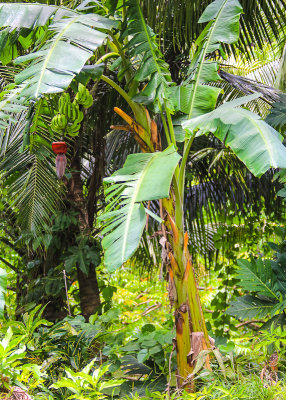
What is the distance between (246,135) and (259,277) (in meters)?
1.19

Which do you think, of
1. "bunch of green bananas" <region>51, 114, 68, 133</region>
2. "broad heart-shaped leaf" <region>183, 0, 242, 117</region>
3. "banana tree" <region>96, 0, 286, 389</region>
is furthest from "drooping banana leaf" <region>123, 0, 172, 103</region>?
"bunch of green bananas" <region>51, 114, 68, 133</region>

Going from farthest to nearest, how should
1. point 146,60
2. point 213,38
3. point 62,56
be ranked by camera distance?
point 213,38
point 146,60
point 62,56

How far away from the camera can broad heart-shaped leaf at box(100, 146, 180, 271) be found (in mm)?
1954

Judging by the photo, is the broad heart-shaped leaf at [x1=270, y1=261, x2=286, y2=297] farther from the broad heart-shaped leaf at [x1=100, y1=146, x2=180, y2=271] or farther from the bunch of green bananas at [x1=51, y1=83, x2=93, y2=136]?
the bunch of green bananas at [x1=51, y1=83, x2=93, y2=136]

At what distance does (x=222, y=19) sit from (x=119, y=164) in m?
1.90

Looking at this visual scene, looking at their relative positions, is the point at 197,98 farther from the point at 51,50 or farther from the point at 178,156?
the point at 51,50

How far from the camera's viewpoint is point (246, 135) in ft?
7.43

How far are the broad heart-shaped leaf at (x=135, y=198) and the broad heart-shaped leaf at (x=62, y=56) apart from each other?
0.49 m

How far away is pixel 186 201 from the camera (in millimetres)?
4961

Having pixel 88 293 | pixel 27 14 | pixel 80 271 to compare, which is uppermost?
pixel 27 14

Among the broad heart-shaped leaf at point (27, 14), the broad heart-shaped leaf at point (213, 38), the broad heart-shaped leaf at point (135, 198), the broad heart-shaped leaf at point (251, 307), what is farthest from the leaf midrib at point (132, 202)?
the broad heart-shaped leaf at point (251, 307)

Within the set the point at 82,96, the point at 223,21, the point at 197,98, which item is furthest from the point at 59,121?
the point at 223,21

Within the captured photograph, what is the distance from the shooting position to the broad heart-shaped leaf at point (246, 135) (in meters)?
2.10

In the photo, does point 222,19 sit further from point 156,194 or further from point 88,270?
point 88,270
